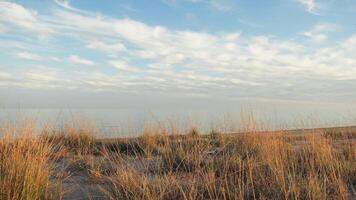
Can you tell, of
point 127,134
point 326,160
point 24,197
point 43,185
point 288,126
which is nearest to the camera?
point 24,197

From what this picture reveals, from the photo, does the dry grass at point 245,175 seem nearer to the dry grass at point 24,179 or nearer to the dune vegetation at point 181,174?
the dune vegetation at point 181,174

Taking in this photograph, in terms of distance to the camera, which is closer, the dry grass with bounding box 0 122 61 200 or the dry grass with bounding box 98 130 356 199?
the dry grass with bounding box 0 122 61 200

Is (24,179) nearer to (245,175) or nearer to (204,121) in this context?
(245,175)

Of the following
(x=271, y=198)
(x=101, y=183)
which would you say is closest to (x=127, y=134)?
(x=101, y=183)

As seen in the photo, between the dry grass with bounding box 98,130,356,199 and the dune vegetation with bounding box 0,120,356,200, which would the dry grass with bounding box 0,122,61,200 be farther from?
the dry grass with bounding box 98,130,356,199

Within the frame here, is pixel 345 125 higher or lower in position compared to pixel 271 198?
higher

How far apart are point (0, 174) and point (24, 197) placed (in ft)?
1.90

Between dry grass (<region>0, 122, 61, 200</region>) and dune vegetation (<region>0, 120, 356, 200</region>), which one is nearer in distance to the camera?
dry grass (<region>0, 122, 61, 200</region>)

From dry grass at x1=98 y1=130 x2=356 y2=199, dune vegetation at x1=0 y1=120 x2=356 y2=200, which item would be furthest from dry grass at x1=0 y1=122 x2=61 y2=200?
dry grass at x1=98 y1=130 x2=356 y2=199

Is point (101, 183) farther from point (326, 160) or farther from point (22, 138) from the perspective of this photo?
point (326, 160)

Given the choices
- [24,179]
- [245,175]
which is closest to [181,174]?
[245,175]

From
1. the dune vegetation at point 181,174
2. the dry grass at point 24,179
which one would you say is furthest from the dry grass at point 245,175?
the dry grass at point 24,179

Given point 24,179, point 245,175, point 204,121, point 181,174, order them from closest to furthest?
point 24,179 < point 245,175 < point 181,174 < point 204,121

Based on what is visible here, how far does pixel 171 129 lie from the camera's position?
26.9 feet
